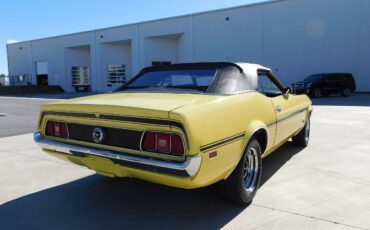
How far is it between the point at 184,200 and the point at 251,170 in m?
0.81

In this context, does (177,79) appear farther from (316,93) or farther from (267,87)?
(316,93)

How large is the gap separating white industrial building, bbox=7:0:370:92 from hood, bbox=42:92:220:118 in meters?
23.1

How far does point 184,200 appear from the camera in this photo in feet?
12.1

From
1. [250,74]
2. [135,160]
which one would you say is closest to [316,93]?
[250,74]

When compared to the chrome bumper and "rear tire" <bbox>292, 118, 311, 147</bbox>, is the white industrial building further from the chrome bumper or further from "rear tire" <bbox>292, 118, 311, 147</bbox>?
the chrome bumper

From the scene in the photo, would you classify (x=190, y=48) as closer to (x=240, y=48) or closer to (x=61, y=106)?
(x=240, y=48)

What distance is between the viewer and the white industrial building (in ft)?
76.2

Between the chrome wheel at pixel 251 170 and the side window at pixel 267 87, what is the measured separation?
885mm

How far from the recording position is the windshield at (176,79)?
3848 mm

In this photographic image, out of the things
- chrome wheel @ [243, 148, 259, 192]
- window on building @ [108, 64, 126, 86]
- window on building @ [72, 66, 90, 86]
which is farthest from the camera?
window on building @ [72, 66, 90, 86]

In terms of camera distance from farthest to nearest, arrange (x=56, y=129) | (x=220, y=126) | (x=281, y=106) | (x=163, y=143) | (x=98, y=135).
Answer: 1. (x=281, y=106)
2. (x=56, y=129)
3. (x=98, y=135)
4. (x=220, y=126)
5. (x=163, y=143)

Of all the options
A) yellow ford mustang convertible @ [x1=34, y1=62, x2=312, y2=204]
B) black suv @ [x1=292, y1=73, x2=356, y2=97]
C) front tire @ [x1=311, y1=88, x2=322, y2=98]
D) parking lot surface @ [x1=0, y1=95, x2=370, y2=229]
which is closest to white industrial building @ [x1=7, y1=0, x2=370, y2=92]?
black suv @ [x1=292, y1=73, x2=356, y2=97]

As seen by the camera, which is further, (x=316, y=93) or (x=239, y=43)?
(x=239, y=43)

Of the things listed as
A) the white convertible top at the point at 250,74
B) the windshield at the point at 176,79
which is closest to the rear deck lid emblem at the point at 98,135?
the windshield at the point at 176,79
